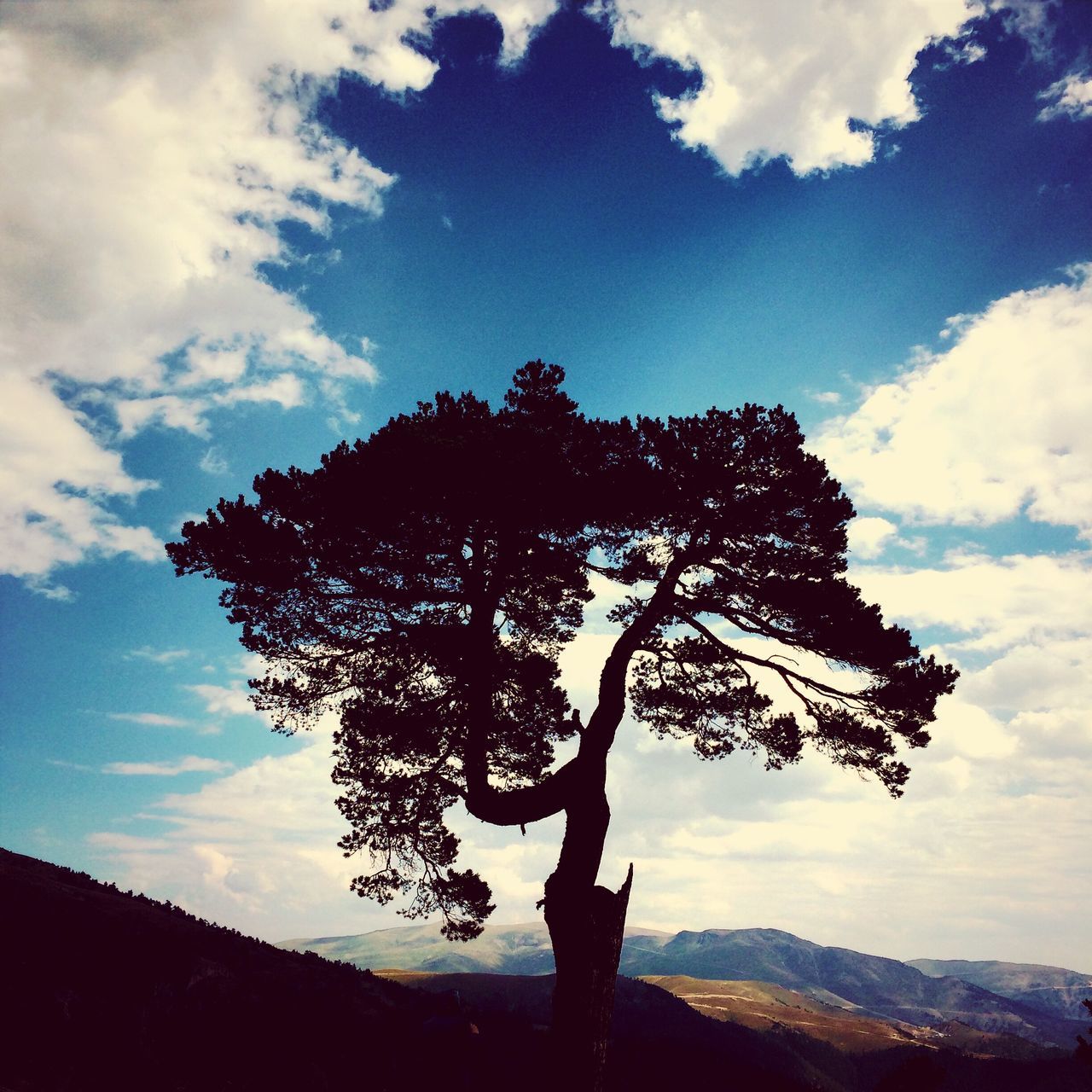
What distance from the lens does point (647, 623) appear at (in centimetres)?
1480

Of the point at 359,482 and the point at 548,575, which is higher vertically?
the point at 359,482

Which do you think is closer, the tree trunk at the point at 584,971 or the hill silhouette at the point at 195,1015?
the tree trunk at the point at 584,971

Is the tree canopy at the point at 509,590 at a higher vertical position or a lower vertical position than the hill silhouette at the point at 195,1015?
higher

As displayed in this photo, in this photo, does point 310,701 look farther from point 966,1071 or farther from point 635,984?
point 966,1071

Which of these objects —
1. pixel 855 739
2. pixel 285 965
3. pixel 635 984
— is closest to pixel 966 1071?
pixel 635 984

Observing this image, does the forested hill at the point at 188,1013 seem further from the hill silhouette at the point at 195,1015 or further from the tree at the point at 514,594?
the tree at the point at 514,594

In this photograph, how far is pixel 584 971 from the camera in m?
11.9

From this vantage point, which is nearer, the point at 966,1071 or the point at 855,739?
the point at 855,739

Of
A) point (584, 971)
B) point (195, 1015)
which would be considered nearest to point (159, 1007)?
point (195, 1015)

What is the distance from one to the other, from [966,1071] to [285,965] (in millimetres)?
176201

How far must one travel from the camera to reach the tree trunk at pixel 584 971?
37.2 feet

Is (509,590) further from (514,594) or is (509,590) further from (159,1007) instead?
(159,1007)

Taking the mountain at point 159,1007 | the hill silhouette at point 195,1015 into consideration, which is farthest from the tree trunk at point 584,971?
the mountain at point 159,1007

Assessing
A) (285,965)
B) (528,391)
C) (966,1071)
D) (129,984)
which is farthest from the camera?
(966,1071)
